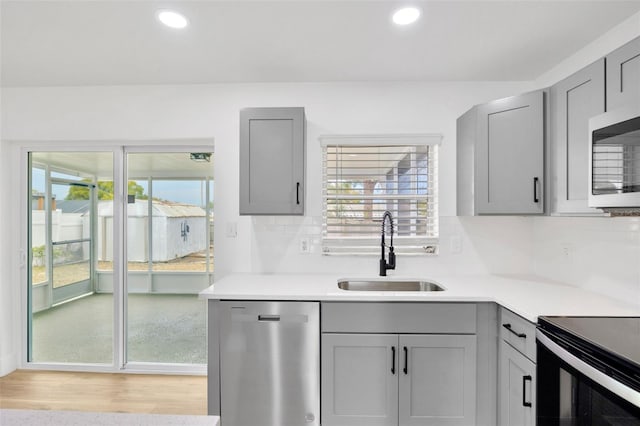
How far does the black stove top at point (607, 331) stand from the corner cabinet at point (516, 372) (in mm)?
178

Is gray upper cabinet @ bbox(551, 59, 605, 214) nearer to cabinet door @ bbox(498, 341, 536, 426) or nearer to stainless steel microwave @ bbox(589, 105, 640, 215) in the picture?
stainless steel microwave @ bbox(589, 105, 640, 215)

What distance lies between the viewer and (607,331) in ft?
4.53

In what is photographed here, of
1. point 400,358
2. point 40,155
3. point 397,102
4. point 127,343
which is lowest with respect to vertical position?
point 127,343

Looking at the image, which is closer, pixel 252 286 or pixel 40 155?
pixel 252 286

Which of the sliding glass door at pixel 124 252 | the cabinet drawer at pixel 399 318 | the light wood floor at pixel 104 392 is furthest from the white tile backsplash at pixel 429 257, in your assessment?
the light wood floor at pixel 104 392

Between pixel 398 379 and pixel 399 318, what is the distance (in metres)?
0.35

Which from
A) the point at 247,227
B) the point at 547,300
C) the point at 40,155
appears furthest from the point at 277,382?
the point at 40,155

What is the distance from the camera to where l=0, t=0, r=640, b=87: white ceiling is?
69.5 inches

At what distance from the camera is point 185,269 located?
116 inches

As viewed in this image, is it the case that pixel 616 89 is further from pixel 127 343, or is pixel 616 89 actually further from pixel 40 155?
pixel 40 155

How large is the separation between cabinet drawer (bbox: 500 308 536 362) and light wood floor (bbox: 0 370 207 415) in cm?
202

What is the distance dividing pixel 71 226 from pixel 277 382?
2.32 m

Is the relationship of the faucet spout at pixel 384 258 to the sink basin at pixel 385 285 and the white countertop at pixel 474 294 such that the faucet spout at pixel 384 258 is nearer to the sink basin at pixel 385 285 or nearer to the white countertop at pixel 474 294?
the sink basin at pixel 385 285

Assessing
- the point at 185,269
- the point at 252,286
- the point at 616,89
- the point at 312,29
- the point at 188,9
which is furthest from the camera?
the point at 185,269
